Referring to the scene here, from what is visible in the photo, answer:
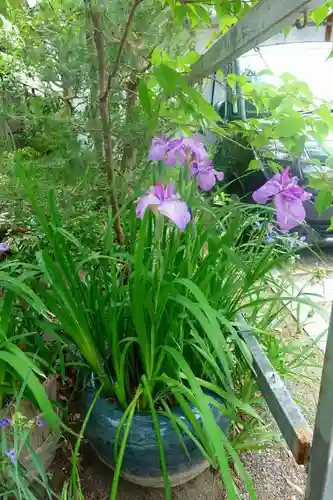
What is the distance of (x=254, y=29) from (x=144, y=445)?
2.42 feet

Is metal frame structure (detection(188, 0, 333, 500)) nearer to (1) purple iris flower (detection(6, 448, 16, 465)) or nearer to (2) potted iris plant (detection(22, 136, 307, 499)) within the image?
(2) potted iris plant (detection(22, 136, 307, 499))

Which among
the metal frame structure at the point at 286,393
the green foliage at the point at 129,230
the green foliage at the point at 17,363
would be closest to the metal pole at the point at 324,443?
the metal frame structure at the point at 286,393

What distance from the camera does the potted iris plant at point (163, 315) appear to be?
2.56 ft

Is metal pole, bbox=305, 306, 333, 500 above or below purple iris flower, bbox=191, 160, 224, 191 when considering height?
below

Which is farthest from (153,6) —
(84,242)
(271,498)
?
(271,498)

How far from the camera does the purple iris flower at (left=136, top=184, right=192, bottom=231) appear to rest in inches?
27.1

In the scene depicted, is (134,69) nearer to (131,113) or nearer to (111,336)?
(131,113)

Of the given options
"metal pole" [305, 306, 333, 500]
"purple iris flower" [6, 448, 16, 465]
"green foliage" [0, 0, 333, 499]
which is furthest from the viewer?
"green foliage" [0, 0, 333, 499]

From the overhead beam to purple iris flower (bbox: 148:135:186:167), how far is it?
19cm

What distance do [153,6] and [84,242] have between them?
628 millimetres

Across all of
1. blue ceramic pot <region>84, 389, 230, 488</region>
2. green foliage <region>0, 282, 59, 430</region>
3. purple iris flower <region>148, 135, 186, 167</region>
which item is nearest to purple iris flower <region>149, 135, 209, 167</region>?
purple iris flower <region>148, 135, 186, 167</region>

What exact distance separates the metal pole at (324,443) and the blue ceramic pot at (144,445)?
227mm

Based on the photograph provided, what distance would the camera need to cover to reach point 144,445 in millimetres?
816

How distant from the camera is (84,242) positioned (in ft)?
3.85
